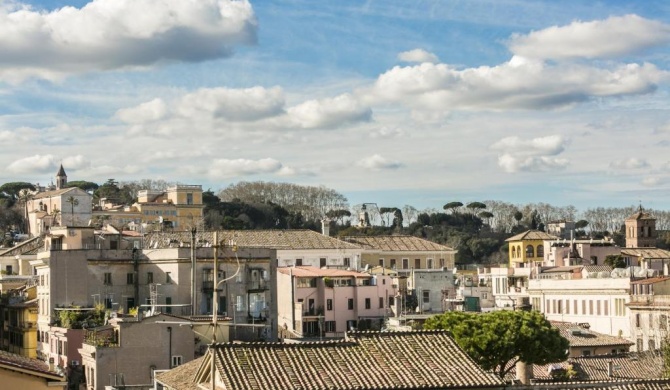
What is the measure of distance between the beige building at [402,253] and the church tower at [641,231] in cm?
2841

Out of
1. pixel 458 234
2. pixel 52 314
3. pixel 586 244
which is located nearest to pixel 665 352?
pixel 52 314

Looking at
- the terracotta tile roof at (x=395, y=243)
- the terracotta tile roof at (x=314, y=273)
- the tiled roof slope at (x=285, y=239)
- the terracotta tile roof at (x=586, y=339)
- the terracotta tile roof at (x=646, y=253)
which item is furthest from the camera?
the terracotta tile roof at (x=395, y=243)

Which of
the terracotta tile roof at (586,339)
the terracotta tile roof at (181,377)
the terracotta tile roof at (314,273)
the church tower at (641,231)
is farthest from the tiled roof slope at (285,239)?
the terracotta tile roof at (181,377)

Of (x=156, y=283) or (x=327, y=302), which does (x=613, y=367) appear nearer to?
(x=156, y=283)

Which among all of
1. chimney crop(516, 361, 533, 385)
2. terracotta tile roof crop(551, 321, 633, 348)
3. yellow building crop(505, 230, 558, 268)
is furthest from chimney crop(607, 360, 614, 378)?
yellow building crop(505, 230, 558, 268)

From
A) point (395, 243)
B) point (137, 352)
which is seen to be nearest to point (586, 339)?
point (137, 352)

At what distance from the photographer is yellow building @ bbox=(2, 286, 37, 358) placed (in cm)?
5853

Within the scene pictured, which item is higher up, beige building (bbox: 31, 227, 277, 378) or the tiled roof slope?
the tiled roof slope

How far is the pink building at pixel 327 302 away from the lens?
70.9 m

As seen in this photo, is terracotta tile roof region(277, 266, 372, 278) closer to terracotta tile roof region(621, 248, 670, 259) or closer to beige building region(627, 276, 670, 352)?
beige building region(627, 276, 670, 352)

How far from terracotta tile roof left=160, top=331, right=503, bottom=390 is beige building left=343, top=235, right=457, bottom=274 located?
66756 millimetres

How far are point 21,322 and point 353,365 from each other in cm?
3441

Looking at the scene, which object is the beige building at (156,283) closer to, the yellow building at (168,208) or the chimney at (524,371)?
the chimney at (524,371)

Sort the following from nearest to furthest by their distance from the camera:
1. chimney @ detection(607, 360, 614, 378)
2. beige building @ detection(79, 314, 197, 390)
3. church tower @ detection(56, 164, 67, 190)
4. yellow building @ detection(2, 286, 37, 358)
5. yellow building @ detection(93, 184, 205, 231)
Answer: chimney @ detection(607, 360, 614, 378) → beige building @ detection(79, 314, 197, 390) → yellow building @ detection(2, 286, 37, 358) → yellow building @ detection(93, 184, 205, 231) → church tower @ detection(56, 164, 67, 190)
